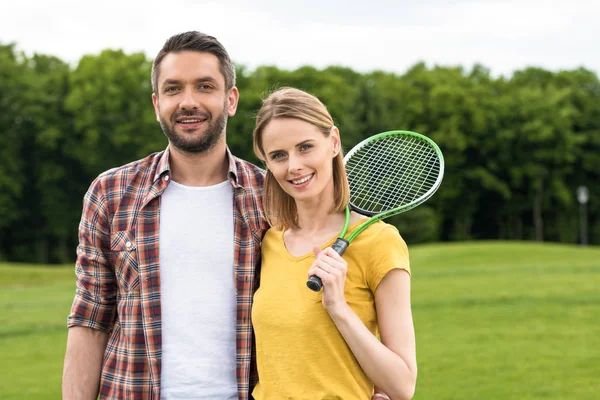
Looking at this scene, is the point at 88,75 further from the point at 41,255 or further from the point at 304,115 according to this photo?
the point at 304,115

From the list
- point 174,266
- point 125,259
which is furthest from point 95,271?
point 174,266

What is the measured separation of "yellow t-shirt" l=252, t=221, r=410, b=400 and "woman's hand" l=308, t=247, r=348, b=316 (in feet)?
0.38

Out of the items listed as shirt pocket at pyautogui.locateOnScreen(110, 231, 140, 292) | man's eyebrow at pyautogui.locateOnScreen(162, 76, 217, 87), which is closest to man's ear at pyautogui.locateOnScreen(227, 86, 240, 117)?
man's eyebrow at pyautogui.locateOnScreen(162, 76, 217, 87)

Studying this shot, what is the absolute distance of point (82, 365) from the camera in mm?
3459

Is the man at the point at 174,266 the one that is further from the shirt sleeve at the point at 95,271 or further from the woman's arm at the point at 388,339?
the woman's arm at the point at 388,339

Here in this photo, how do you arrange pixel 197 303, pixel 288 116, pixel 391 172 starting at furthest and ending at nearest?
pixel 391 172
pixel 197 303
pixel 288 116

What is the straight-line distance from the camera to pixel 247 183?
144 inches

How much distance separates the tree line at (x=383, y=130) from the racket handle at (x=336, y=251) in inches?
1503

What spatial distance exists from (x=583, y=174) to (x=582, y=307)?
148ft

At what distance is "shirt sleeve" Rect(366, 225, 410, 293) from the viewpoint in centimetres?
304

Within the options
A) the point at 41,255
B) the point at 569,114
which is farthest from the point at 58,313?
the point at 569,114

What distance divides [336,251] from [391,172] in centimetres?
154

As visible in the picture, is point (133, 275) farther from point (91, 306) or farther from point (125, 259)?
point (91, 306)

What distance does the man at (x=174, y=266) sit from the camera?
3.41m
